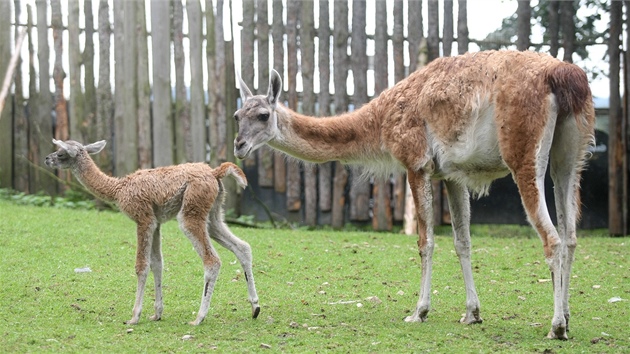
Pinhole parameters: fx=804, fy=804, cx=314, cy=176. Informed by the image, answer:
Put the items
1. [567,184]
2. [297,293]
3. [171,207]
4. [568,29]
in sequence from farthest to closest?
[568,29] < [297,293] < [171,207] < [567,184]

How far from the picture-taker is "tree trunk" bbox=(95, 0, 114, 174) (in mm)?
13414

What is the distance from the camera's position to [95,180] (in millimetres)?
7766

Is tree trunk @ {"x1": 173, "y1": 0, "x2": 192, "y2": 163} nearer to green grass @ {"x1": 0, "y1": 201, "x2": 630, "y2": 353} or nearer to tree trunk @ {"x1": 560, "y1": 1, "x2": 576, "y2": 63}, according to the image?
green grass @ {"x1": 0, "y1": 201, "x2": 630, "y2": 353}

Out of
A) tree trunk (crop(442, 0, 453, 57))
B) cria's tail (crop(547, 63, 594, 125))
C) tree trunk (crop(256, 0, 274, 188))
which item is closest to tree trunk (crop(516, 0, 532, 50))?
tree trunk (crop(442, 0, 453, 57))

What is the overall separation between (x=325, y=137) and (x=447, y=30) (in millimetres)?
5618

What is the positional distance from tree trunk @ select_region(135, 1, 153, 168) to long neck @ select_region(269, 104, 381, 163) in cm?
545

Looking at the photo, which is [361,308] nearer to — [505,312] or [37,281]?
[505,312]

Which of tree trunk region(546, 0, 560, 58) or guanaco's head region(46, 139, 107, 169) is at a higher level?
tree trunk region(546, 0, 560, 58)

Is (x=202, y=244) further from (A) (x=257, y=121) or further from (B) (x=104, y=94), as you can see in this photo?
(B) (x=104, y=94)

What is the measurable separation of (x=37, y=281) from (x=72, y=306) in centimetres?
108

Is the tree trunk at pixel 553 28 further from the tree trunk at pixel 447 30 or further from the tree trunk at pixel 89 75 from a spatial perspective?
the tree trunk at pixel 89 75

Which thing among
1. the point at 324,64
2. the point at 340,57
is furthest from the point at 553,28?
the point at 324,64

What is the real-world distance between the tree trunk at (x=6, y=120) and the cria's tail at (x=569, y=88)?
32.6 feet

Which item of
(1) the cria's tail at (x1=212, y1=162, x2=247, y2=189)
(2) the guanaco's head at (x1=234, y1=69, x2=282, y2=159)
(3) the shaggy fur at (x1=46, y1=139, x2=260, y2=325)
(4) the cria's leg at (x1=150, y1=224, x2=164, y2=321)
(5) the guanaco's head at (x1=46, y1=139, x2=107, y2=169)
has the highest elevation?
(2) the guanaco's head at (x1=234, y1=69, x2=282, y2=159)
